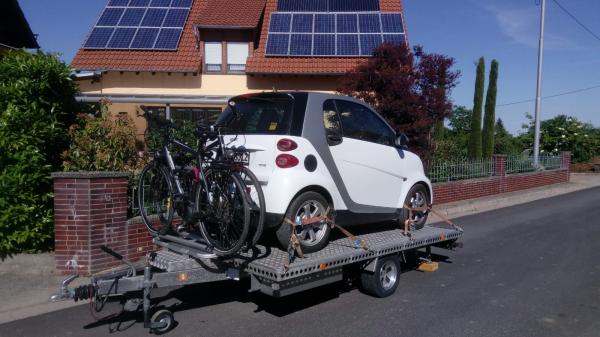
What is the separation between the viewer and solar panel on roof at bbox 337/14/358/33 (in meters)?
16.7

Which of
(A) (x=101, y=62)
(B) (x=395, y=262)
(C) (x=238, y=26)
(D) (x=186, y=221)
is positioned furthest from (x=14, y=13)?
(B) (x=395, y=262)

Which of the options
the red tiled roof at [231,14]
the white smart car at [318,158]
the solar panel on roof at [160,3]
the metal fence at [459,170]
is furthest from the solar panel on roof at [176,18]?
the white smart car at [318,158]

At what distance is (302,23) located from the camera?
1717cm

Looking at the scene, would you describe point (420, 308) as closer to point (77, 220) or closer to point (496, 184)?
point (77, 220)

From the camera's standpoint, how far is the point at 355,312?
208 inches

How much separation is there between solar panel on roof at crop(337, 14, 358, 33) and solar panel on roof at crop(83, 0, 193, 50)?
530 cm

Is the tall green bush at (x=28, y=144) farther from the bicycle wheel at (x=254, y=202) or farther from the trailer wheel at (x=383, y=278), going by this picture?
the trailer wheel at (x=383, y=278)

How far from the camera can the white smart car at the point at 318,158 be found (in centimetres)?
502

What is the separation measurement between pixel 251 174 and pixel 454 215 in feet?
28.6

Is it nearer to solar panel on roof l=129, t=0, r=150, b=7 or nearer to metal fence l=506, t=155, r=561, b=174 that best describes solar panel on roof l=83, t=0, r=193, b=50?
solar panel on roof l=129, t=0, r=150, b=7

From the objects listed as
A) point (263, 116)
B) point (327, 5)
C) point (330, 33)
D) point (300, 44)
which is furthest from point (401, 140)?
point (327, 5)

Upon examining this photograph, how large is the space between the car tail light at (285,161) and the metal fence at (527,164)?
13358 millimetres

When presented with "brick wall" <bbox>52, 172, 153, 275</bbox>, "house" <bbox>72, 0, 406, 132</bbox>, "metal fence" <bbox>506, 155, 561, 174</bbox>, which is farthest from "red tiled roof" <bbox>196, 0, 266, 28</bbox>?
"brick wall" <bbox>52, 172, 153, 275</bbox>

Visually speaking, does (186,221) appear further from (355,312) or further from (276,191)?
(355,312)
